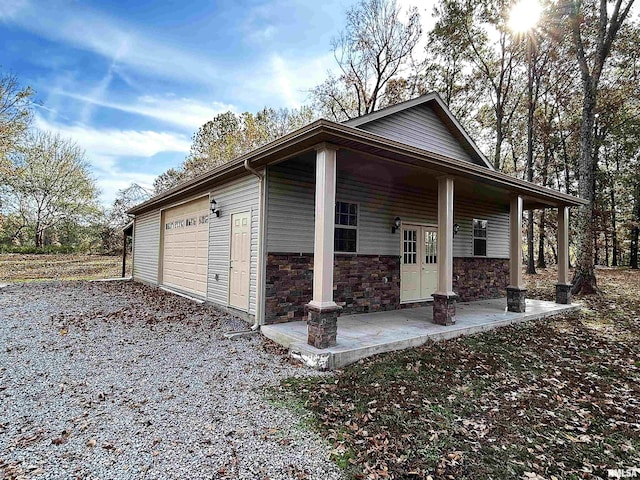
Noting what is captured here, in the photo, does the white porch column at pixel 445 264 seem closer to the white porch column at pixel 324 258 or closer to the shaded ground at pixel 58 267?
the white porch column at pixel 324 258

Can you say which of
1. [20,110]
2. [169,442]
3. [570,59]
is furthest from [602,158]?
[20,110]

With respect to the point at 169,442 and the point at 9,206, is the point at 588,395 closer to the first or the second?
the point at 169,442

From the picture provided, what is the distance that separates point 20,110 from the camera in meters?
15.3

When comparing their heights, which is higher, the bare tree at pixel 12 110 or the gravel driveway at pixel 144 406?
the bare tree at pixel 12 110

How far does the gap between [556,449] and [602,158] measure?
1042 inches

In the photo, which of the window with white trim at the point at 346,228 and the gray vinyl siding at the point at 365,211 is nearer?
the gray vinyl siding at the point at 365,211

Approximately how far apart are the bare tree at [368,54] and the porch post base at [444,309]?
49.9 ft

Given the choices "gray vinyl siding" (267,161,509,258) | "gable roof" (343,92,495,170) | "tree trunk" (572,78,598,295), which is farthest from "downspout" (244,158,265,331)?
"tree trunk" (572,78,598,295)

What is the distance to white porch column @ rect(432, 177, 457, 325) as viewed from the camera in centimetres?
591

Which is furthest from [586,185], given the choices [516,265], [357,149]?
[357,149]

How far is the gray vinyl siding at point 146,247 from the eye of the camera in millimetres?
11156

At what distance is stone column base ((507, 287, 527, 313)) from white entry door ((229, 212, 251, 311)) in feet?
18.7

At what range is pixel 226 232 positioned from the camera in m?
7.04

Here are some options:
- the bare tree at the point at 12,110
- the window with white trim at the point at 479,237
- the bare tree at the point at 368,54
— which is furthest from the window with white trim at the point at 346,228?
the bare tree at the point at 12,110
